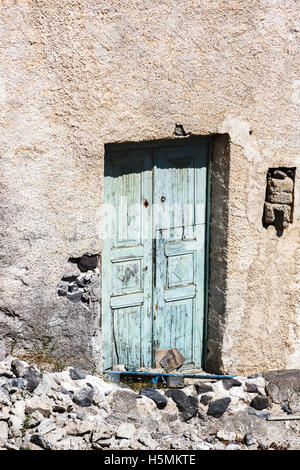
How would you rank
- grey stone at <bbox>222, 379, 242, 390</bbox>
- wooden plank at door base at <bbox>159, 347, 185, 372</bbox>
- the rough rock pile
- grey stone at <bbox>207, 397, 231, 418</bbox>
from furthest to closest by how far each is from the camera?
1. wooden plank at door base at <bbox>159, 347, 185, 372</bbox>
2. grey stone at <bbox>222, 379, 242, 390</bbox>
3. grey stone at <bbox>207, 397, 231, 418</bbox>
4. the rough rock pile

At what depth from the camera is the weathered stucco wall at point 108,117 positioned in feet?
14.6

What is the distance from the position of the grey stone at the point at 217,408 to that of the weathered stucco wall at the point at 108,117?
0.58 m

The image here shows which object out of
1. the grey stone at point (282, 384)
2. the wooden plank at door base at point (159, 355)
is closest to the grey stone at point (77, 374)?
the wooden plank at door base at point (159, 355)

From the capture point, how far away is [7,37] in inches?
170

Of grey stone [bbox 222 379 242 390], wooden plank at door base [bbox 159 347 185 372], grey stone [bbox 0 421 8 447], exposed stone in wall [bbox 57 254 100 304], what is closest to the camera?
grey stone [bbox 0 421 8 447]

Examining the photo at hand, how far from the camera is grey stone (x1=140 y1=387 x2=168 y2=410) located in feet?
16.3

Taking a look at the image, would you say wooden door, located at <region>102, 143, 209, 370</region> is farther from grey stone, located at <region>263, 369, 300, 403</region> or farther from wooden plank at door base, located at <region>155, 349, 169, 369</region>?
grey stone, located at <region>263, 369, 300, 403</region>

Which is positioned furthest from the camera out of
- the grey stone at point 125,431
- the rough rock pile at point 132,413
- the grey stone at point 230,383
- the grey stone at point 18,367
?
the grey stone at point 230,383

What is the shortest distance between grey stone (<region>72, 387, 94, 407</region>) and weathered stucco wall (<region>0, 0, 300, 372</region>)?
0.33 meters

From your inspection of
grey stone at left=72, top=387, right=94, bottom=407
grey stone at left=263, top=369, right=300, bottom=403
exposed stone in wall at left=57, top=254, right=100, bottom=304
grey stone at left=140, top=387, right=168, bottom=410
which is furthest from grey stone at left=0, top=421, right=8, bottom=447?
grey stone at left=263, top=369, right=300, bottom=403

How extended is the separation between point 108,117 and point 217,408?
207cm

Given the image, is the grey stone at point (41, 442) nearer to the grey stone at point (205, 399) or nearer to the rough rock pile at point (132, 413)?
the rough rock pile at point (132, 413)

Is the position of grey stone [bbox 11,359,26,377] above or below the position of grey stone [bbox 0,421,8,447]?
above

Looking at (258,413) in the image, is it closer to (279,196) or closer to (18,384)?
(279,196)
